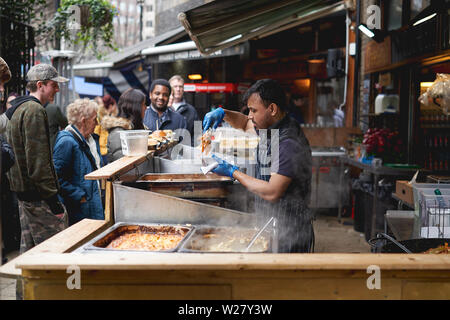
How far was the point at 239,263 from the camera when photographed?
1.89 metres

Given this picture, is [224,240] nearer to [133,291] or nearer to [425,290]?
[133,291]

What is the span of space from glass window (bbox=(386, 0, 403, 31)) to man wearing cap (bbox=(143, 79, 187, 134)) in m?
4.30

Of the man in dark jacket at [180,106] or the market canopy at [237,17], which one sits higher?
the market canopy at [237,17]

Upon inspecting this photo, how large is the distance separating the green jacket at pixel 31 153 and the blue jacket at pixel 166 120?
2197mm

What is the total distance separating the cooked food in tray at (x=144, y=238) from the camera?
2.54 metres

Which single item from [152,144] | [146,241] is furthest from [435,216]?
[152,144]

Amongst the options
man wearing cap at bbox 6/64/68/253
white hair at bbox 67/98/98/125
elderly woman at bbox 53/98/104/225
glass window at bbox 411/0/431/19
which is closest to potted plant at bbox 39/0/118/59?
white hair at bbox 67/98/98/125

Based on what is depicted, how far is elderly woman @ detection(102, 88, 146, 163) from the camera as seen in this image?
4461mm

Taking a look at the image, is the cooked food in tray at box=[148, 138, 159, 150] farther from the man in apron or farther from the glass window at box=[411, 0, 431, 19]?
the glass window at box=[411, 0, 431, 19]

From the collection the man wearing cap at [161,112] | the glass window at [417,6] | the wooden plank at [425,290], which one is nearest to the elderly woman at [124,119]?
the man wearing cap at [161,112]

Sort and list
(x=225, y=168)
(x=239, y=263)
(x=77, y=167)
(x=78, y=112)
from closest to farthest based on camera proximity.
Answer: (x=239, y=263) < (x=225, y=168) < (x=77, y=167) < (x=78, y=112)

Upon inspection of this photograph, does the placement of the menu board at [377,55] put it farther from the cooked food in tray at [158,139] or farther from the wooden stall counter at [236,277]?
the wooden stall counter at [236,277]

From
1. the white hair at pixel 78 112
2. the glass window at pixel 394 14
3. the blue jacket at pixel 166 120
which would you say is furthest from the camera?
the glass window at pixel 394 14

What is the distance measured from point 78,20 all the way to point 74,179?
4524 millimetres
